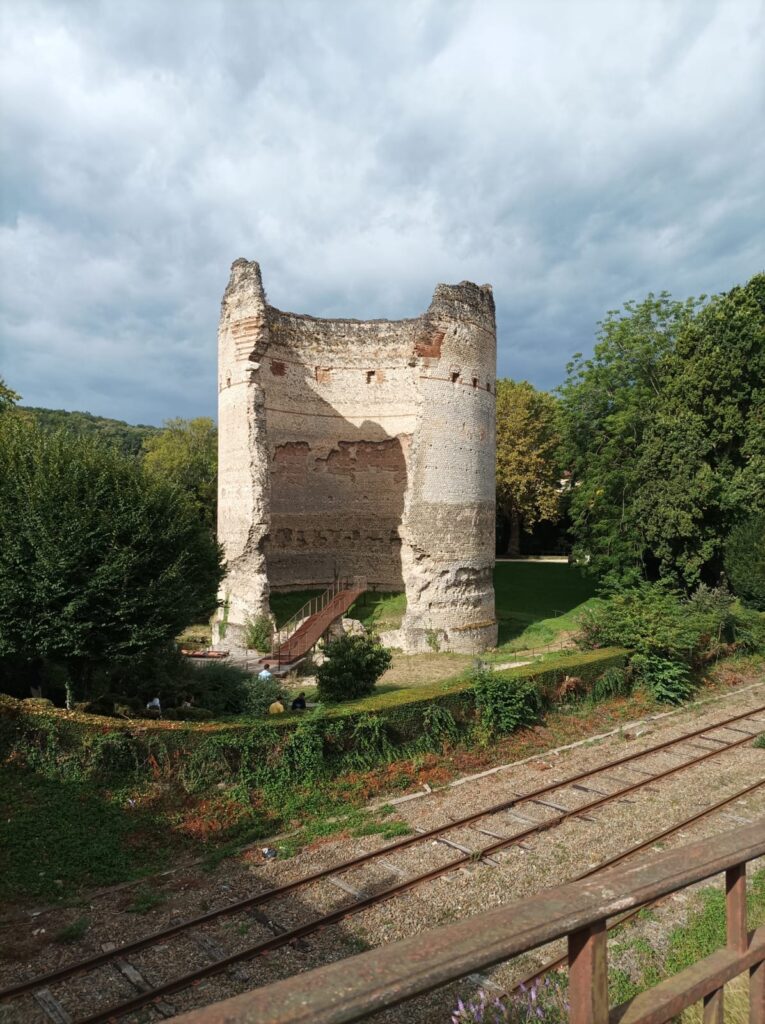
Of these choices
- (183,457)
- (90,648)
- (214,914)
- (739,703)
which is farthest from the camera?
(183,457)

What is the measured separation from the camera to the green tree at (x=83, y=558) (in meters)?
11.4

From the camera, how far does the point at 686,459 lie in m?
24.4

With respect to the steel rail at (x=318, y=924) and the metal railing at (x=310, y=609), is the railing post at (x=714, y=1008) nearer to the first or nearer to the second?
the steel rail at (x=318, y=924)

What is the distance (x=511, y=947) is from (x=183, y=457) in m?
44.3

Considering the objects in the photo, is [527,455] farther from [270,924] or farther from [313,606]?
[270,924]

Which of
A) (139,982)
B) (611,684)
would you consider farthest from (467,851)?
(611,684)

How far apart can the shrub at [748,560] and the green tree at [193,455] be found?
2477 centimetres

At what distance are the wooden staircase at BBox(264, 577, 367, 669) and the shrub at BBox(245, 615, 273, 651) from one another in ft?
0.72

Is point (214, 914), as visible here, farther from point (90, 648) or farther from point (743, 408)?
point (743, 408)

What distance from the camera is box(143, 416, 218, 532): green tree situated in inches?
1590

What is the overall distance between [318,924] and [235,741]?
4.11m

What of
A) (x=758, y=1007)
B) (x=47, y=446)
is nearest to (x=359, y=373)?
(x=47, y=446)

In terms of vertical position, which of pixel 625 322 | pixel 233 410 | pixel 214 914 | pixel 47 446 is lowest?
pixel 214 914

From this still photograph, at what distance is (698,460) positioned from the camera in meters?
24.5
